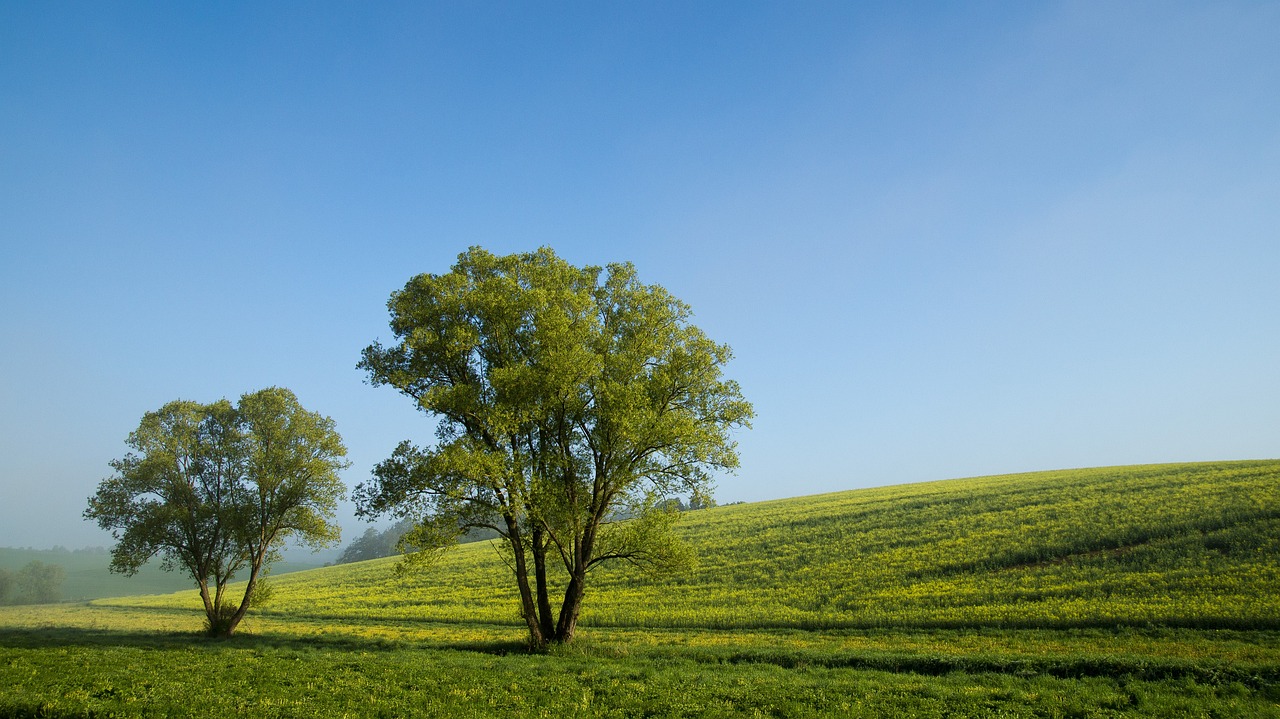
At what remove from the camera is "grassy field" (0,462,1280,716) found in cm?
1405

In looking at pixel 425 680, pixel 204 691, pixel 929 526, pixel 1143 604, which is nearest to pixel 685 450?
pixel 425 680

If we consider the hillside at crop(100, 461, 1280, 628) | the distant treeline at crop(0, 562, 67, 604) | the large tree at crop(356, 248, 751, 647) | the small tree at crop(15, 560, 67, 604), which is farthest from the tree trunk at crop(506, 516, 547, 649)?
the small tree at crop(15, 560, 67, 604)

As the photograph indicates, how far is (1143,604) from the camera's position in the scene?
24.7 m

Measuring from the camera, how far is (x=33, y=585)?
393 feet

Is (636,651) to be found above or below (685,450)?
below

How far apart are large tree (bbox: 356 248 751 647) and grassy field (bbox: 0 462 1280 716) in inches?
168

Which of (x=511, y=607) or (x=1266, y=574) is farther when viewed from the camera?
(x=511, y=607)

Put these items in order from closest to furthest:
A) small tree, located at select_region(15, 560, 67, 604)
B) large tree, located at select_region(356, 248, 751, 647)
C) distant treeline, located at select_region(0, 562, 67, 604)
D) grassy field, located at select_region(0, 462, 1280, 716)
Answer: grassy field, located at select_region(0, 462, 1280, 716) → large tree, located at select_region(356, 248, 751, 647) → distant treeline, located at select_region(0, 562, 67, 604) → small tree, located at select_region(15, 560, 67, 604)

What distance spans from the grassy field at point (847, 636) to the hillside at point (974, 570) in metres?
0.18

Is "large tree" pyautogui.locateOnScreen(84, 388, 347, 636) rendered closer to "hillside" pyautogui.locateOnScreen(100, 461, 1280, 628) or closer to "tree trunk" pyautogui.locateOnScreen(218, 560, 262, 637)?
"tree trunk" pyautogui.locateOnScreen(218, 560, 262, 637)

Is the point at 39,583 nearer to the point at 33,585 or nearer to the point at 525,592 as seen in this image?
the point at 33,585

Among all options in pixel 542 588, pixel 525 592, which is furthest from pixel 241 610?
pixel 542 588

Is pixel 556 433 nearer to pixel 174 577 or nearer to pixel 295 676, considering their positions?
pixel 295 676

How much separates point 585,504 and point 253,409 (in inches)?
848
